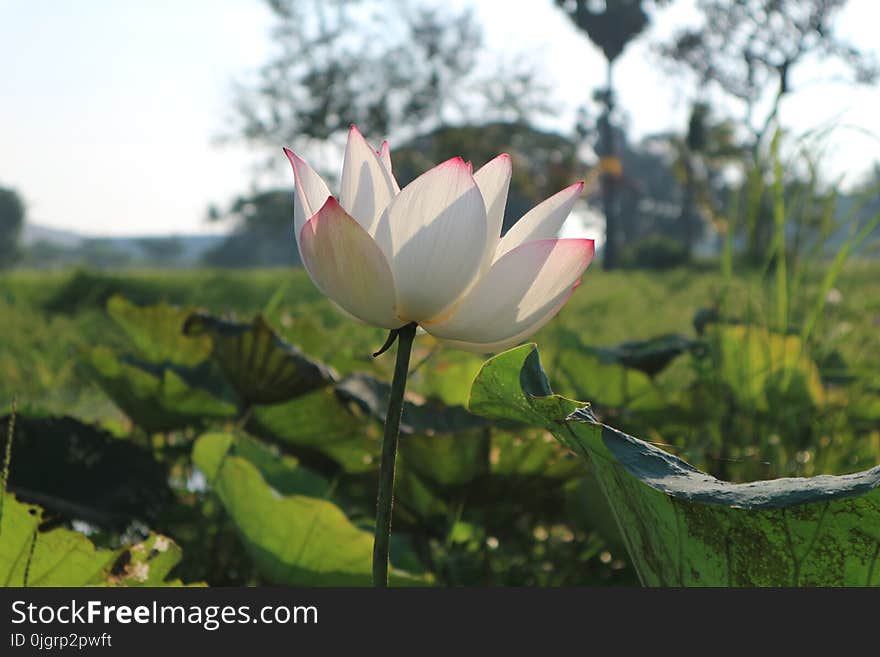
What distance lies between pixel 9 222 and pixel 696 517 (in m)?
45.1

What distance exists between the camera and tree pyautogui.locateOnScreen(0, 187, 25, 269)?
39.0 m

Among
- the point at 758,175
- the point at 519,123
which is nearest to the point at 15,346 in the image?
the point at 758,175

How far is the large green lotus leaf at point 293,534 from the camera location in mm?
656

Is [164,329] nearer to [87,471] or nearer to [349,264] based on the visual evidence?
[87,471]

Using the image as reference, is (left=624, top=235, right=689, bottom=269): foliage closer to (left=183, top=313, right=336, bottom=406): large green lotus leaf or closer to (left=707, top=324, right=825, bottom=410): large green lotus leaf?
(left=707, top=324, right=825, bottom=410): large green lotus leaf

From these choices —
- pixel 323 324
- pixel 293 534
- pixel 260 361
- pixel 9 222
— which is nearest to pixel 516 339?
pixel 293 534

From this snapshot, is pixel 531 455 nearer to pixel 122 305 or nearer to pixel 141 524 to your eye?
pixel 141 524

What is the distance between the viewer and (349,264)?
45 centimetres

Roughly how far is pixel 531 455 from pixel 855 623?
46cm

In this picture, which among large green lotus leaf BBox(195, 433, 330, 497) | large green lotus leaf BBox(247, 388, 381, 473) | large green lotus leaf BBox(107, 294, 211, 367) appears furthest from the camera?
large green lotus leaf BBox(107, 294, 211, 367)

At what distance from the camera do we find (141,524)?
2.83 feet

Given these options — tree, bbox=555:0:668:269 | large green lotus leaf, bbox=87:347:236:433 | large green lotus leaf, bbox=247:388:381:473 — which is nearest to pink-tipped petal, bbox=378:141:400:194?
large green lotus leaf, bbox=247:388:381:473

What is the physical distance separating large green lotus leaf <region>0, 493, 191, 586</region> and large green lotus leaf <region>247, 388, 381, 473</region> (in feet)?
1.19

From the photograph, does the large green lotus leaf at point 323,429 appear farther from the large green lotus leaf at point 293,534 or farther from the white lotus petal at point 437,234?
the white lotus petal at point 437,234
